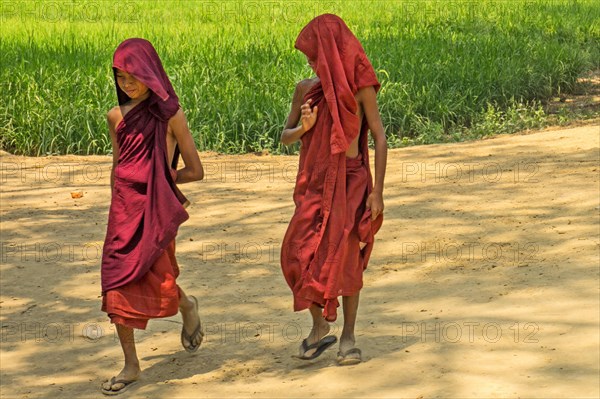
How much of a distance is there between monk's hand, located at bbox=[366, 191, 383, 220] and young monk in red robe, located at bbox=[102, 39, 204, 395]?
2.62 ft

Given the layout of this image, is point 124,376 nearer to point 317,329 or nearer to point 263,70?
point 317,329

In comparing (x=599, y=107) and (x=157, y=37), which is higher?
(x=157, y=37)

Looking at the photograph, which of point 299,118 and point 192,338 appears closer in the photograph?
point 299,118

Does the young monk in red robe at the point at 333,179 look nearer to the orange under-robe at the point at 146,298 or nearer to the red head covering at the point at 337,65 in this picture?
the red head covering at the point at 337,65

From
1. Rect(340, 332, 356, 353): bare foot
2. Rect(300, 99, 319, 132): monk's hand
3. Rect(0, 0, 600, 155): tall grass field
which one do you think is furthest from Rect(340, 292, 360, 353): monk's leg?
Rect(0, 0, 600, 155): tall grass field

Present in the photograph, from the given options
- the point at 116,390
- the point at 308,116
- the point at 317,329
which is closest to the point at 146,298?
the point at 116,390

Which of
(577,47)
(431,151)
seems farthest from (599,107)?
(431,151)

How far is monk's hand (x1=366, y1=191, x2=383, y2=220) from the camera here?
531 centimetres

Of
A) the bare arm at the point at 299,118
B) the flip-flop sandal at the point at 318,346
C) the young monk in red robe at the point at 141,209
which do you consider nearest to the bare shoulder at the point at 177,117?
the young monk in red robe at the point at 141,209

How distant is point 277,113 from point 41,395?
6.45 meters

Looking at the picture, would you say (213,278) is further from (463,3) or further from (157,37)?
(463,3)

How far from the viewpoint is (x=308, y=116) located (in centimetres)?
526

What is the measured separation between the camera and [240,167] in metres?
10.1

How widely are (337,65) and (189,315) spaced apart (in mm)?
1400
